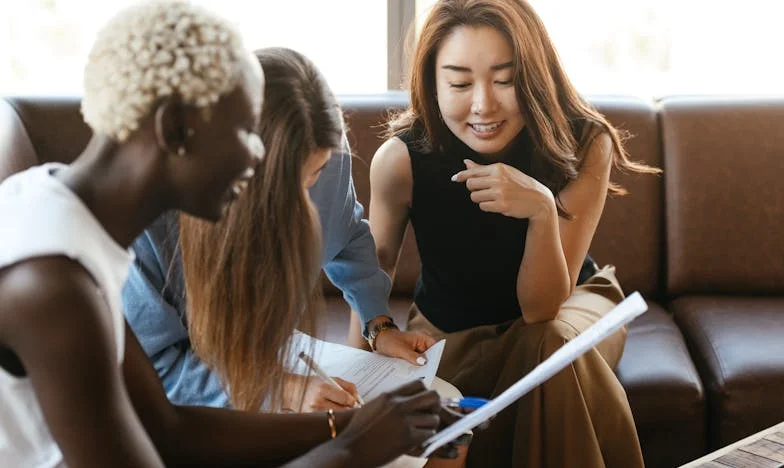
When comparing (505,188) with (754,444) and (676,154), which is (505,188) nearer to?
(754,444)

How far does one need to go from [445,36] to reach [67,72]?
5.32 feet

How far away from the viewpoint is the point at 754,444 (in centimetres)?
162

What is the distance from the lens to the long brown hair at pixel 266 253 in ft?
4.62

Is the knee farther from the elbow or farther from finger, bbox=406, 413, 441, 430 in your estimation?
finger, bbox=406, 413, 441, 430

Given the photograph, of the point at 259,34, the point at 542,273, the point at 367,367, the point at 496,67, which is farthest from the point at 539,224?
the point at 259,34

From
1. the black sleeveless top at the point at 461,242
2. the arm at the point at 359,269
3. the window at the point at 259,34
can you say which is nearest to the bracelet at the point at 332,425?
the arm at the point at 359,269

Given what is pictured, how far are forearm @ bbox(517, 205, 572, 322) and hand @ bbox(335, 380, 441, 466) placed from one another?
2.50ft

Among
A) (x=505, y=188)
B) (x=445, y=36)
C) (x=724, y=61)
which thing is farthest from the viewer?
(x=724, y=61)

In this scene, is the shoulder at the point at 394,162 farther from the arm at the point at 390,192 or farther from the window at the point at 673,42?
the window at the point at 673,42

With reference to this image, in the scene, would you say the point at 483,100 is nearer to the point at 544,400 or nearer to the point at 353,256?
the point at 353,256

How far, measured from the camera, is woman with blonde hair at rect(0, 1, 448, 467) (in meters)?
0.99

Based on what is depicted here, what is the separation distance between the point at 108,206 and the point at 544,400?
1054mm

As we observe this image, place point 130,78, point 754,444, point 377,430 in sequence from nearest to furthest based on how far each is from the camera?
point 130,78
point 377,430
point 754,444

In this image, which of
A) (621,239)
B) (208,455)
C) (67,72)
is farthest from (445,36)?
(67,72)
